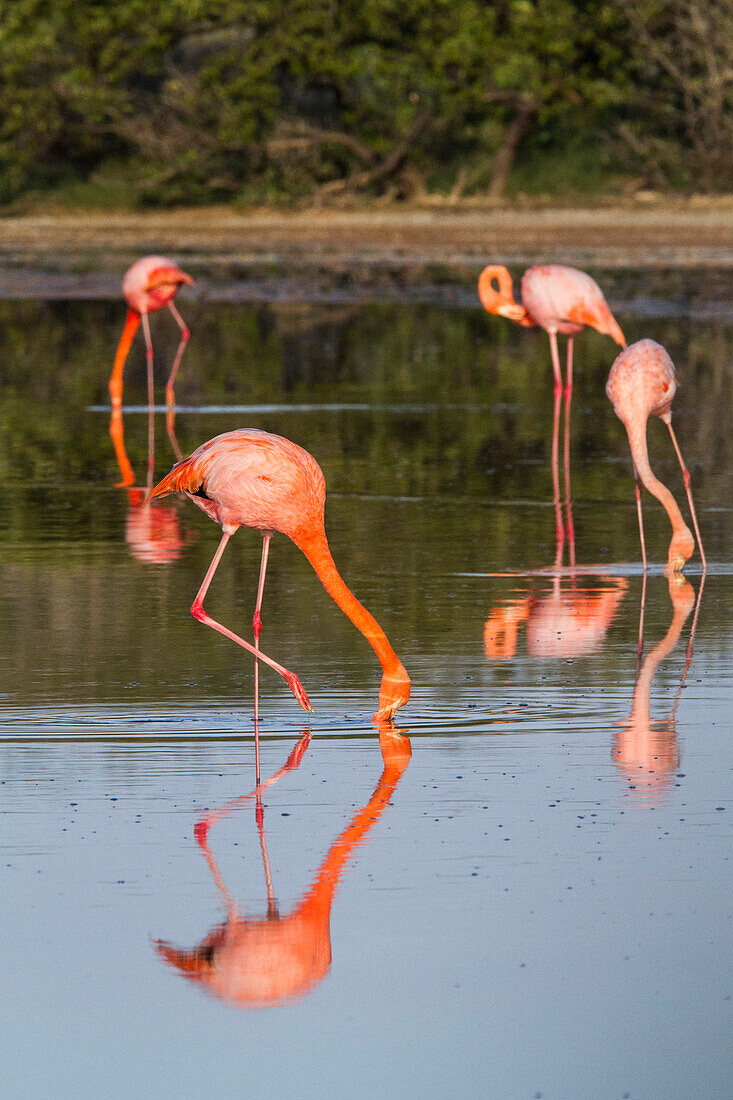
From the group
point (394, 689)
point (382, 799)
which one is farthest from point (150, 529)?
point (382, 799)

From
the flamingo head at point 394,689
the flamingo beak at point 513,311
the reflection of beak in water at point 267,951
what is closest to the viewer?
the reflection of beak in water at point 267,951

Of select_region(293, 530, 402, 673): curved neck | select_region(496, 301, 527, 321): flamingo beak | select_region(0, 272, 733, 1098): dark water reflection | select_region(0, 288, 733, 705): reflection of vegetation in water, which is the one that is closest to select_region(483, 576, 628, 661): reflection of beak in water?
select_region(0, 272, 733, 1098): dark water reflection

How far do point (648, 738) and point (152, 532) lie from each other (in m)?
4.26

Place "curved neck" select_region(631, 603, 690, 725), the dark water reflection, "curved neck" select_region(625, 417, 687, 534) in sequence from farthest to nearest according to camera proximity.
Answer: "curved neck" select_region(625, 417, 687, 534) → "curved neck" select_region(631, 603, 690, 725) → the dark water reflection

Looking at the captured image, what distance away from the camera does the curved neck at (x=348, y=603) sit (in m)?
5.88

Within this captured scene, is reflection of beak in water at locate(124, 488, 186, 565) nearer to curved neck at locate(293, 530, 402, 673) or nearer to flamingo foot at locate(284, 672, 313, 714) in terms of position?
curved neck at locate(293, 530, 402, 673)

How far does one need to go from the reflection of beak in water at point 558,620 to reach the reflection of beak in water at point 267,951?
2.38m

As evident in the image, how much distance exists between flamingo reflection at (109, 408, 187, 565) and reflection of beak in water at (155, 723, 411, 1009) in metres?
4.27

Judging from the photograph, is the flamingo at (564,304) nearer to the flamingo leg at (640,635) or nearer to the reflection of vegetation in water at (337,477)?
the reflection of vegetation in water at (337,477)

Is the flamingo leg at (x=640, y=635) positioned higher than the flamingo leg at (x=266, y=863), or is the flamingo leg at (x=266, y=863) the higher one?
the flamingo leg at (x=640, y=635)

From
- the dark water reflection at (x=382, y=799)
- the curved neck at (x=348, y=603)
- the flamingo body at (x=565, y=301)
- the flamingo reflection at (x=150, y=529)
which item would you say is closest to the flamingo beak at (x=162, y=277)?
the flamingo body at (x=565, y=301)

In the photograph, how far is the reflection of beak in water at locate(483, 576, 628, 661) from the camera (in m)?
6.91

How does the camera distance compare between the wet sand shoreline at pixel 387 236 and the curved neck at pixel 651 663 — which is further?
the wet sand shoreline at pixel 387 236

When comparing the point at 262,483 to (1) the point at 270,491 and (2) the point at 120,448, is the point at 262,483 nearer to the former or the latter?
(1) the point at 270,491
